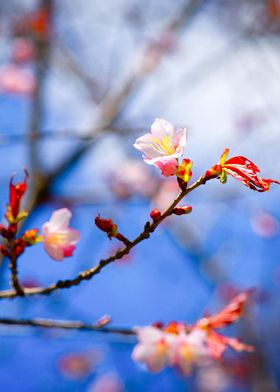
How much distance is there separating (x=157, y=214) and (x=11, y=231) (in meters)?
0.40

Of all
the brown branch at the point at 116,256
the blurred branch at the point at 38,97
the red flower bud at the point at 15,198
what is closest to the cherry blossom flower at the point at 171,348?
the brown branch at the point at 116,256

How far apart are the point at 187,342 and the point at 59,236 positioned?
52cm

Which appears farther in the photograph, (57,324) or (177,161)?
(57,324)

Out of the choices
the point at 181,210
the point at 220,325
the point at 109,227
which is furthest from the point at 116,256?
the point at 220,325

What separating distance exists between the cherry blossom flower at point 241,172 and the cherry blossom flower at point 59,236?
485 mm

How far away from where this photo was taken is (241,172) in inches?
37.8

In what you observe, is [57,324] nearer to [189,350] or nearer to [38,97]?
[189,350]

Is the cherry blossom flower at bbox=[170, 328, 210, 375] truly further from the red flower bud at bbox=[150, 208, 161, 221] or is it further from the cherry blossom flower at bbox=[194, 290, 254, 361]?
the red flower bud at bbox=[150, 208, 161, 221]

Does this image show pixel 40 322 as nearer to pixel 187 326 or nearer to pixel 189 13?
pixel 187 326

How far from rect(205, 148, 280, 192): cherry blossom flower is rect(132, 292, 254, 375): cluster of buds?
1.83 ft

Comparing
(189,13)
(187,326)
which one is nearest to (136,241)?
(187,326)

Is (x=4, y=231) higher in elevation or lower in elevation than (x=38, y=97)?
lower

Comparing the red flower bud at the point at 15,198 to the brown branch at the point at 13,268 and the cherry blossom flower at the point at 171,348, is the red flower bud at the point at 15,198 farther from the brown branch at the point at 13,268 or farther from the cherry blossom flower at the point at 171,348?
the cherry blossom flower at the point at 171,348

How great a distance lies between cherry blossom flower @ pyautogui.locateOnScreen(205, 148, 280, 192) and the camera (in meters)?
0.94
